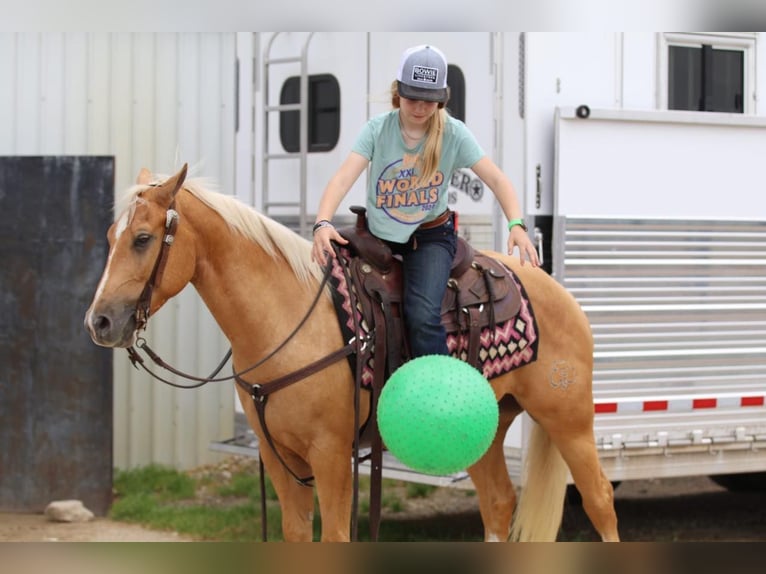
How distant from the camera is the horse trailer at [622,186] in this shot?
580 cm

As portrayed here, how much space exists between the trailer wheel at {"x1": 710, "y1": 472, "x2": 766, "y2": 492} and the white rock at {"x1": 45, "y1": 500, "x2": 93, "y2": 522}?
4.55 meters

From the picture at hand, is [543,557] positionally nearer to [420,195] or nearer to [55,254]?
[420,195]

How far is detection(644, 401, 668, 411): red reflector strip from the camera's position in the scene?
5.89m

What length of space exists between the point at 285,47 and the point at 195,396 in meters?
2.99

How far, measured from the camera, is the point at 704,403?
602cm

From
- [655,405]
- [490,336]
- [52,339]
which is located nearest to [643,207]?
[655,405]

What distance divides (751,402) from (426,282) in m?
2.78

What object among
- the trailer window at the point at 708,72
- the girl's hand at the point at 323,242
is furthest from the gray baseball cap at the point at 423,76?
the trailer window at the point at 708,72

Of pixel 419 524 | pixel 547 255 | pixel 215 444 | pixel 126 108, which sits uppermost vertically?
pixel 126 108

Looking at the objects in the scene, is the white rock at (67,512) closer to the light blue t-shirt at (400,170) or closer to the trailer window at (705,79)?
the light blue t-shirt at (400,170)

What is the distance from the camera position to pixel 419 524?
7.23 meters

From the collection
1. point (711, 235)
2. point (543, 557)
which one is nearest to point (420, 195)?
point (543, 557)

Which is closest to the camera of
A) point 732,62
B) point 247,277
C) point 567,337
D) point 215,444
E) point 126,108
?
point 247,277

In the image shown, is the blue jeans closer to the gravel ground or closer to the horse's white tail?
the horse's white tail
